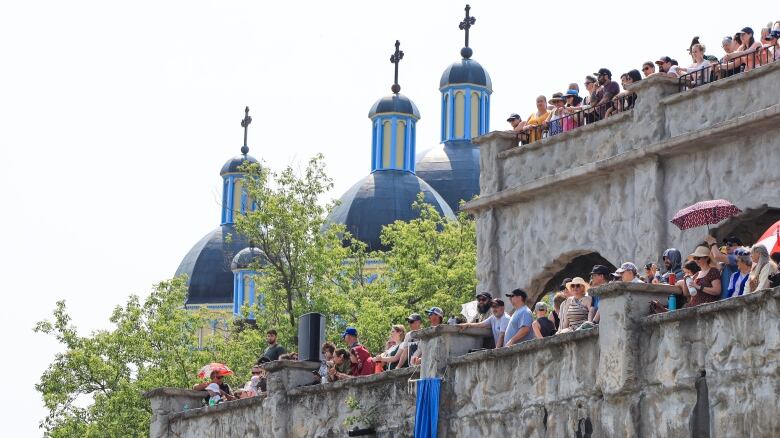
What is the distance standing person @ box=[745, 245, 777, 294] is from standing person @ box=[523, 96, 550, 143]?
1194cm

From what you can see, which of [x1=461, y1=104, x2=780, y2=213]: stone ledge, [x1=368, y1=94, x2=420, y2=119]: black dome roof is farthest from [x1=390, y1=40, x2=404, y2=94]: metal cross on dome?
[x1=461, y1=104, x2=780, y2=213]: stone ledge

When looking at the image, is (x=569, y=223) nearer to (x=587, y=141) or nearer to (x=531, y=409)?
(x=587, y=141)

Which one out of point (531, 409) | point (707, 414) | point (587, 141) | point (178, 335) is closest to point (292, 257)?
point (178, 335)

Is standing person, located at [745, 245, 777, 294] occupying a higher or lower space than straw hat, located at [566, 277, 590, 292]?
lower

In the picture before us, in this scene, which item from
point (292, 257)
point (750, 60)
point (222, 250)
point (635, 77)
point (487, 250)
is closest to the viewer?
point (750, 60)

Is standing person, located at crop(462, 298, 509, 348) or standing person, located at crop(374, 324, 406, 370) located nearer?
standing person, located at crop(462, 298, 509, 348)

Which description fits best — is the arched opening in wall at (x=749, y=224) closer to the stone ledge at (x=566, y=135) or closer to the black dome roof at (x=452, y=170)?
the stone ledge at (x=566, y=135)

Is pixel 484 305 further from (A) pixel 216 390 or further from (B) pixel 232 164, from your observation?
(B) pixel 232 164

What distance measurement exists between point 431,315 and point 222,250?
55.5 metres

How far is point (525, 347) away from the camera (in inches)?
854

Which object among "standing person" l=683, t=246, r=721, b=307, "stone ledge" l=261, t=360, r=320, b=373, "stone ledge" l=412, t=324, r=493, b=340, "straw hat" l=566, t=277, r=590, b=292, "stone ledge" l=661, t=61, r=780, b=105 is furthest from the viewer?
"stone ledge" l=261, t=360, r=320, b=373

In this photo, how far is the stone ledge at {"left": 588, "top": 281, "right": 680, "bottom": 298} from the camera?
64.8 feet

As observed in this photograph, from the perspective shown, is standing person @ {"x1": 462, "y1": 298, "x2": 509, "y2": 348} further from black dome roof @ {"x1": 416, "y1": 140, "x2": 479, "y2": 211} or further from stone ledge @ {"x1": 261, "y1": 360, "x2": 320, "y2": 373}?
black dome roof @ {"x1": 416, "y1": 140, "x2": 479, "y2": 211}

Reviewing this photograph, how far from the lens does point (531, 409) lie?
21.6 metres
